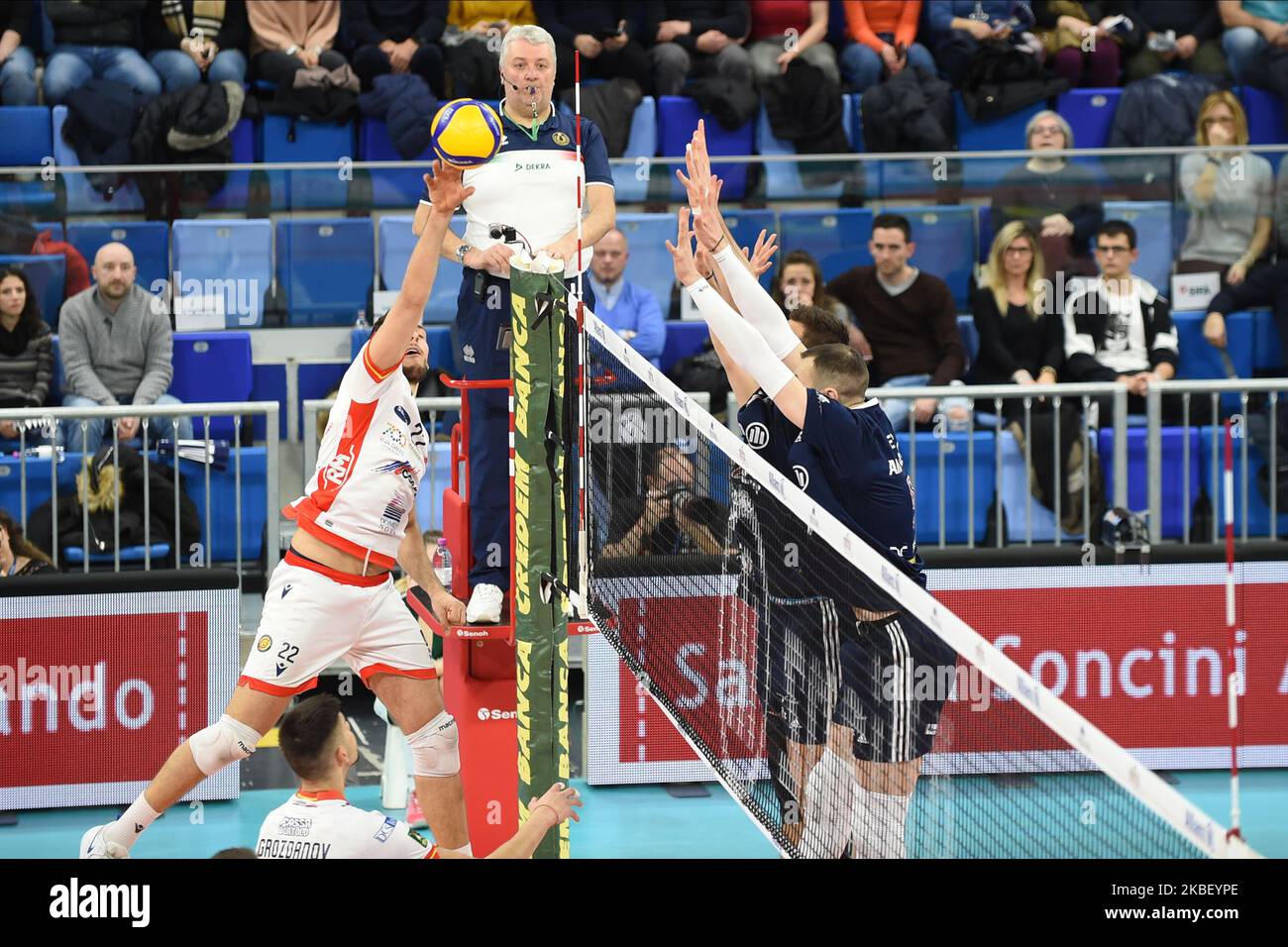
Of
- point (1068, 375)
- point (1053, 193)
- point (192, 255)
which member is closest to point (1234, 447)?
point (1068, 375)

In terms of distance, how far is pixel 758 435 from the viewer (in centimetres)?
668

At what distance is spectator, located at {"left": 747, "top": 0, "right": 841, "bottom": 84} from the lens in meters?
12.9

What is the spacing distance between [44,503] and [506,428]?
3586 mm

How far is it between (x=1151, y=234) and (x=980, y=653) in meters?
7.81

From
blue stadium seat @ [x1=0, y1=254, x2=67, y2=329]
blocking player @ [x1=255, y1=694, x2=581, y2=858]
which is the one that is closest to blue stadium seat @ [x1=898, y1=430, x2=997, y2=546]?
blocking player @ [x1=255, y1=694, x2=581, y2=858]

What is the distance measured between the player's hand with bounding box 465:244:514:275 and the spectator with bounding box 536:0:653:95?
585 cm

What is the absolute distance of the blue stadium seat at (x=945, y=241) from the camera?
1140 centimetres

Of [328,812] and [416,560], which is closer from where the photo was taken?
[328,812]

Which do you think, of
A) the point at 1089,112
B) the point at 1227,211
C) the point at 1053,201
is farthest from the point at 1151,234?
the point at 1089,112

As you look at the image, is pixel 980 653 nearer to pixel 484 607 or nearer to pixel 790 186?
pixel 484 607

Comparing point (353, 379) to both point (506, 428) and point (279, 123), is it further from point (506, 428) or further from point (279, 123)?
point (279, 123)

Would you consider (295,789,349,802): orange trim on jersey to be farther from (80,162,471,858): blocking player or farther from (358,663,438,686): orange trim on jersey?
(358,663,438,686): orange trim on jersey
